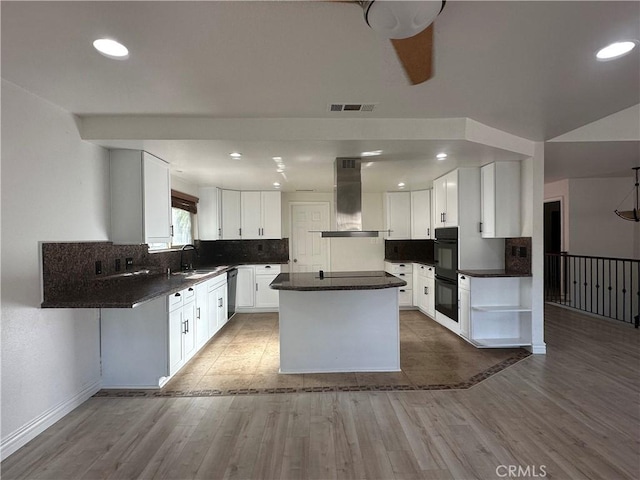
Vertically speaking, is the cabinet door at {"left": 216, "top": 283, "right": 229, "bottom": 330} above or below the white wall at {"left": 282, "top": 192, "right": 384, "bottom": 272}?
below

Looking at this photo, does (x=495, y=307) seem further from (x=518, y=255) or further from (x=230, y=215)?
(x=230, y=215)

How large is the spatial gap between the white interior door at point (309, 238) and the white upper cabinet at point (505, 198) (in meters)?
3.34

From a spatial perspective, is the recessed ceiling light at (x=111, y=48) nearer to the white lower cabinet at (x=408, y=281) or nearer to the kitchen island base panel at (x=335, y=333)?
the kitchen island base panel at (x=335, y=333)

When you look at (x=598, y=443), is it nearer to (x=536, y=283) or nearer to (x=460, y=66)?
(x=536, y=283)

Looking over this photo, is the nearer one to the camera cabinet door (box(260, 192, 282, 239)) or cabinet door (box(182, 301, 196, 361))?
cabinet door (box(182, 301, 196, 361))

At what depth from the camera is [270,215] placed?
6180mm

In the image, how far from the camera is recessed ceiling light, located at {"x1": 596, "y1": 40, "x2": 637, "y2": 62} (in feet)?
6.32

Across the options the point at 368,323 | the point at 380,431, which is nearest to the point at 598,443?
the point at 380,431

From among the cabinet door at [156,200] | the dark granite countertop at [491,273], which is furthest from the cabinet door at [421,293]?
the cabinet door at [156,200]

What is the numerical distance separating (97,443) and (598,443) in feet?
10.5

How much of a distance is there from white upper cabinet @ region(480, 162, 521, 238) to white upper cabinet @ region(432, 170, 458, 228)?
0.48 metres

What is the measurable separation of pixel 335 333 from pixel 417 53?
2.57m

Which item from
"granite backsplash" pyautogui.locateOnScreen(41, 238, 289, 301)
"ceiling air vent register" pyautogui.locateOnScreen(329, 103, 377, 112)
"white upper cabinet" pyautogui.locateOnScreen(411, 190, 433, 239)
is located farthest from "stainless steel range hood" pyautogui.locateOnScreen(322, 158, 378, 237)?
"white upper cabinet" pyautogui.locateOnScreen(411, 190, 433, 239)

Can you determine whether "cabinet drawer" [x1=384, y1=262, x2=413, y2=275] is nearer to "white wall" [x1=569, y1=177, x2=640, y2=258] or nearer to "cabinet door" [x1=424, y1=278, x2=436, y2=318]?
"cabinet door" [x1=424, y1=278, x2=436, y2=318]
